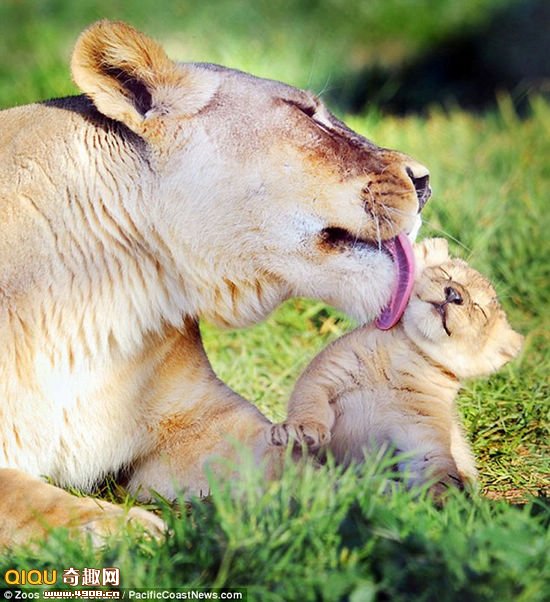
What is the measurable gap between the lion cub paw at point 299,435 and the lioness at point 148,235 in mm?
152

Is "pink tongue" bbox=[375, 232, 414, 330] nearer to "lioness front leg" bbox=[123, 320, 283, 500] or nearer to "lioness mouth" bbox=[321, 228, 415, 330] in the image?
"lioness mouth" bbox=[321, 228, 415, 330]

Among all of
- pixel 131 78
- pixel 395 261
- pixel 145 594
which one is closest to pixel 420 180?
pixel 395 261

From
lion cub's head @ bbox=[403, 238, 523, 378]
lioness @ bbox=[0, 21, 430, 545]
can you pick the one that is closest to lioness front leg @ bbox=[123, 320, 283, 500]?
lioness @ bbox=[0, 21, 430, 545]

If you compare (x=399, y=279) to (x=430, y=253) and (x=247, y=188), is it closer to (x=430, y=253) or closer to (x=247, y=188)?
(x=430, y=253)

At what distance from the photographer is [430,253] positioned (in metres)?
3.39

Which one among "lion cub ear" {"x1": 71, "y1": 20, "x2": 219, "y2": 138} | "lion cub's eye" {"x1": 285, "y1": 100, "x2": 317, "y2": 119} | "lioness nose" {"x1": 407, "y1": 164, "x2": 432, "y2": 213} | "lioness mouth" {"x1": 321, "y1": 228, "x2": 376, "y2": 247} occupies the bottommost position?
"lioness mouth" {"x1": 321, "y1": 228, "x2": 376, "y2": 247}

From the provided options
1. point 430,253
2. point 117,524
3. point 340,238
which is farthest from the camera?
Result: point 430,253

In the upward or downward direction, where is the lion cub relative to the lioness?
downward

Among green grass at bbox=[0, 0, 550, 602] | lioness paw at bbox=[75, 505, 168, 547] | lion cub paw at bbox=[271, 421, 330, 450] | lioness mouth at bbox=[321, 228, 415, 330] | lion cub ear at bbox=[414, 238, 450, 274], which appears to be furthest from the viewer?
lion cub ear at bbox=[414, 238, 450, 274]

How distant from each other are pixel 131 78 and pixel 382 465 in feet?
3.87

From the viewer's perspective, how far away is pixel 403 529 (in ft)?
7.63

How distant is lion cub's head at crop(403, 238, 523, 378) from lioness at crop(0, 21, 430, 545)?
0.61 ft

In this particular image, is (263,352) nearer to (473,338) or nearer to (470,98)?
(473,338)

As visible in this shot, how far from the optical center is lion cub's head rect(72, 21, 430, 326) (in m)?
2.99
